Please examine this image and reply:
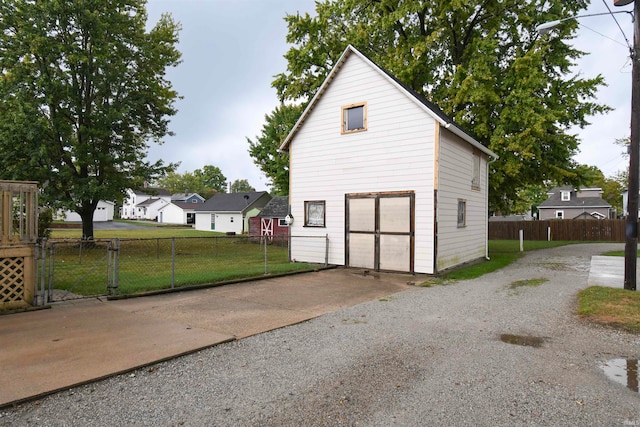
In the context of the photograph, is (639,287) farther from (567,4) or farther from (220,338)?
(567,4)

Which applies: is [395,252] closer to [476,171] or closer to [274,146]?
[476,171]

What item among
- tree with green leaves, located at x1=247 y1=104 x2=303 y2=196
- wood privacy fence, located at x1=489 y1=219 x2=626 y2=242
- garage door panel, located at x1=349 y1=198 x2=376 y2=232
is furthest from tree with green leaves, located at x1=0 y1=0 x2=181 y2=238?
wood privacy fence, located at x1=489 y1=219 x2=626 y2=242

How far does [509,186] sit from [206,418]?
2033 centimetres

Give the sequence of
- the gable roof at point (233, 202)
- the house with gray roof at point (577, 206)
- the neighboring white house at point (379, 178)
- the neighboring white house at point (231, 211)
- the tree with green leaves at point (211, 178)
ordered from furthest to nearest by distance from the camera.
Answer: the tree with green leaves at point (211, 178) → the house with gray roof at point (577, 206) → the gable roof at point (233, 202) → the neighboring white house at point (231, 211) → the neighboring white house at point (379, 178)

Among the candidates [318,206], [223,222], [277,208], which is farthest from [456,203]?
[223,222]

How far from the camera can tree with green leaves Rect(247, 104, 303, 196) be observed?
1189 inches

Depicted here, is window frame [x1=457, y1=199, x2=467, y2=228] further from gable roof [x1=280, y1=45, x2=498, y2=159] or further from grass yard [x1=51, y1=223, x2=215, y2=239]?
grass yard [x1=51, y1=223, x2=215, y2=239]

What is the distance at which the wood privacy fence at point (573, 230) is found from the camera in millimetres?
28953

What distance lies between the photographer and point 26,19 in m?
18.4

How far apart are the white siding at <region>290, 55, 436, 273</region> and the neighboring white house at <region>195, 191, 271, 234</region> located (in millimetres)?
27115

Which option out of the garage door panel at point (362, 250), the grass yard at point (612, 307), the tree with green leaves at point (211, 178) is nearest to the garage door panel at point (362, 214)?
the garage door panel at point (362, 250)

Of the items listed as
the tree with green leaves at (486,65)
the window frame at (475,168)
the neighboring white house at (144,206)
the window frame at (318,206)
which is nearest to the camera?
the window frame at (318,206)

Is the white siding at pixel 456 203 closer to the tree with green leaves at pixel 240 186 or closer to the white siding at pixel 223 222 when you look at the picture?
the white siding at pixel 223 222

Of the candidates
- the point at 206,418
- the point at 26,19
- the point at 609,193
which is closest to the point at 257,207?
the point at 26,19
